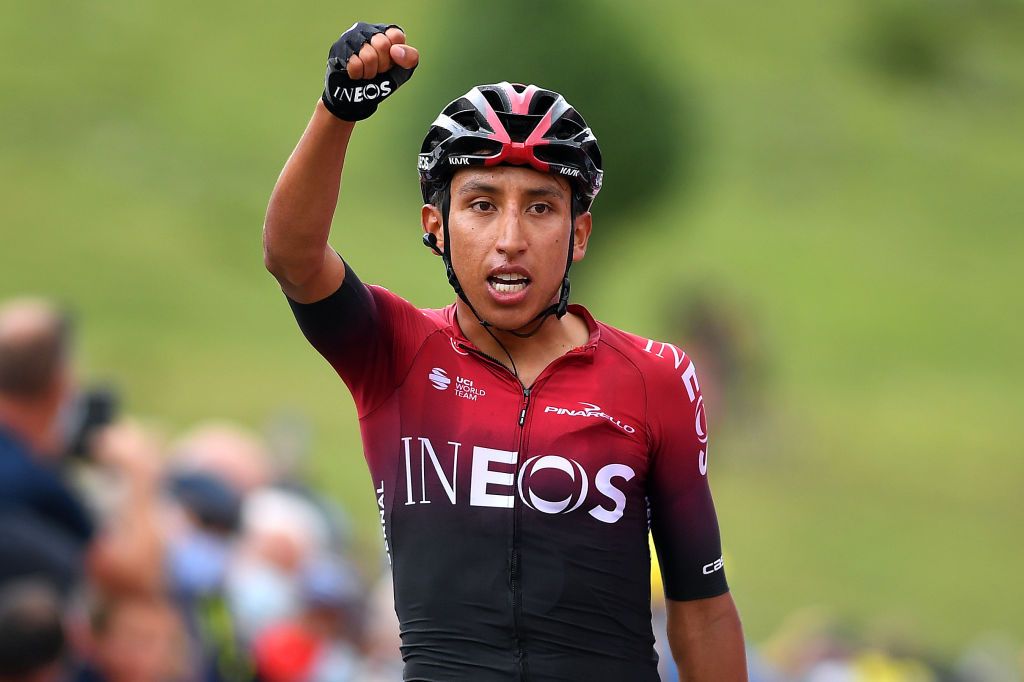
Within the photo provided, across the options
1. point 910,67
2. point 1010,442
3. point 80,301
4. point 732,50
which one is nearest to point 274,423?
point 80,301

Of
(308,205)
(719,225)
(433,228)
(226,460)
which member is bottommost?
(308,205)

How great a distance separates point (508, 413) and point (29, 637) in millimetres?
2142

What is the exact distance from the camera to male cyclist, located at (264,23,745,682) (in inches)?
152

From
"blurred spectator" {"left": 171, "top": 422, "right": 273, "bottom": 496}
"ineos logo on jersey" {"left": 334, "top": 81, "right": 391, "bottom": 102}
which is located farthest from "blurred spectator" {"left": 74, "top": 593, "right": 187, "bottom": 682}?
"ineos logo on jersey" {"left": 334, "top": 81, "right": 391, "bottom": 102}

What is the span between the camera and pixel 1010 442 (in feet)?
97.7

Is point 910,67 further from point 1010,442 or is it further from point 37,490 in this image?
point 37,490

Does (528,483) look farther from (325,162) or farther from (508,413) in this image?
(325,162)

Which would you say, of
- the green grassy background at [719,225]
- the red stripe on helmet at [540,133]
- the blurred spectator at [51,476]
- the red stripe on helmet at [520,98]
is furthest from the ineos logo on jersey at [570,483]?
the green grassy background at [719,225]

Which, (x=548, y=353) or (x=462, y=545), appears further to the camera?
(x=548, y=353)

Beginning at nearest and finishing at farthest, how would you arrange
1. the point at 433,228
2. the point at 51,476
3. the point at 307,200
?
the point at 307,200 → the point at 433,228 → the point at 51,476

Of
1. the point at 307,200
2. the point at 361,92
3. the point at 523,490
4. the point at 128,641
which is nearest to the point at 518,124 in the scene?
the point at 361,92

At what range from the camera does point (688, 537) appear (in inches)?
163

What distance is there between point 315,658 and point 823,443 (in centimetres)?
2178

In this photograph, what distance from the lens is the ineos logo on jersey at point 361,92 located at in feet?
12.4
